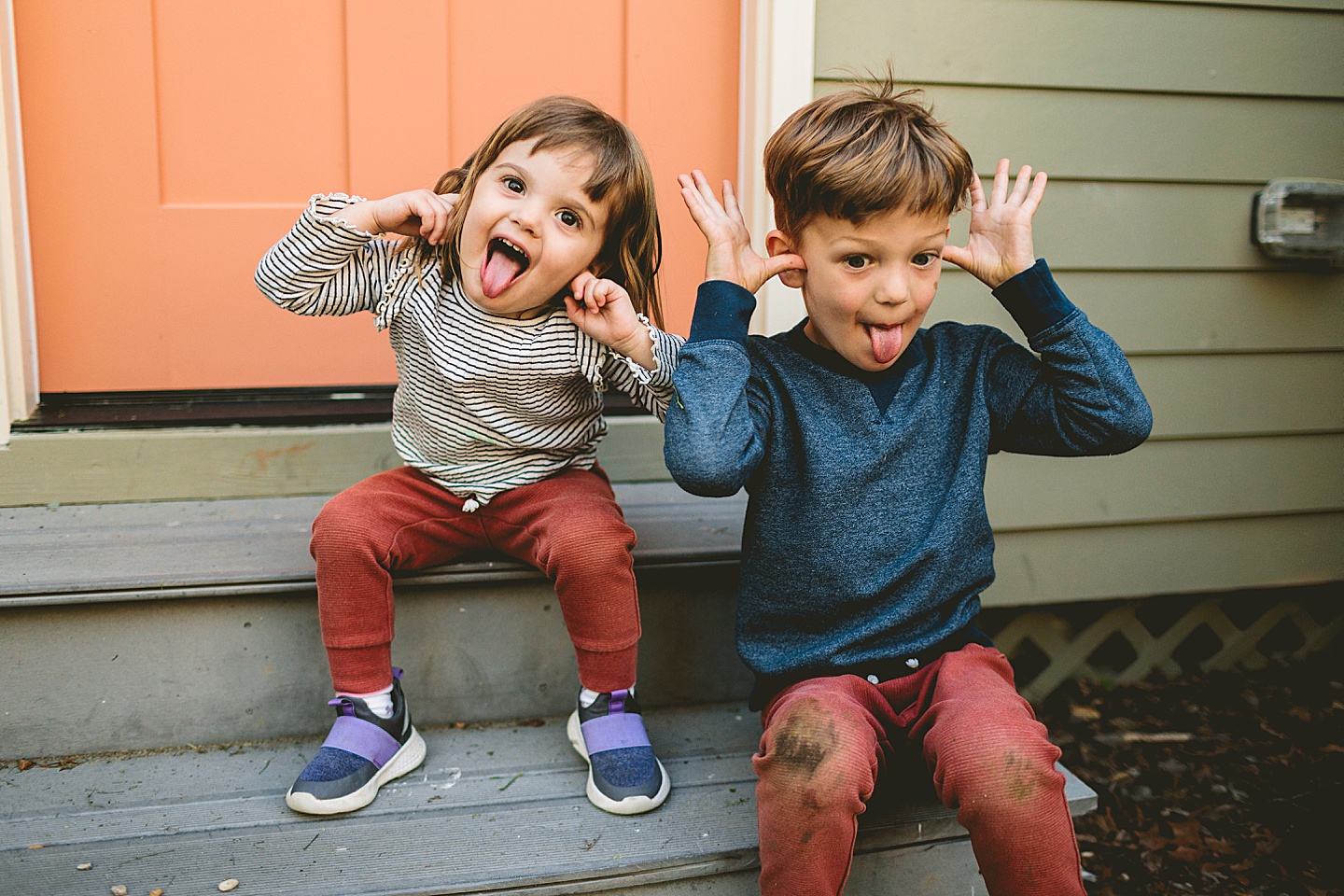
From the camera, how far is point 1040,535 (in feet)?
7.70

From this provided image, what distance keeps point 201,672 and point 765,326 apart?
4.38 feet

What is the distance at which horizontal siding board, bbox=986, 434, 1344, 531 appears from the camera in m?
2.31

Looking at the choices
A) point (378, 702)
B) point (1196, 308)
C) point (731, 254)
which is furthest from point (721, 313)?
point (1196, 308)

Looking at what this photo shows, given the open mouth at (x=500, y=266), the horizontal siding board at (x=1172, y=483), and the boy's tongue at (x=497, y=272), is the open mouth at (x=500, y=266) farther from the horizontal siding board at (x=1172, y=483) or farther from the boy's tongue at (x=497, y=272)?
the horizontal siding board at (x=1172, y=483)

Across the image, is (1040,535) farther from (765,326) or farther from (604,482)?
(604,482)

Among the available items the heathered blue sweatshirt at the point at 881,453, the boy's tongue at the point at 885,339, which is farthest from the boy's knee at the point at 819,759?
the boy's tongue at the point at 885,339

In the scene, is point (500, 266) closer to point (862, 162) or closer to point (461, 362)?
point (461, 362)

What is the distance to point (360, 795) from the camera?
149 centimetres

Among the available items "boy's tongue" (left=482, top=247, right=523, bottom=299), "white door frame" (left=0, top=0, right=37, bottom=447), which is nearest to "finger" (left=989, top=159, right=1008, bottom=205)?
"boy's tongue" (left=482, top=247, right=523, bottom=299)

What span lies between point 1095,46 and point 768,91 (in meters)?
0.76

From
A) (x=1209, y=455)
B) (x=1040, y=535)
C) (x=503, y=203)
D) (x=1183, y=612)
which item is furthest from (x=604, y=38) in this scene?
(x=1183, y=612)

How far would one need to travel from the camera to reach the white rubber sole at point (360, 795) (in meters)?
1.47

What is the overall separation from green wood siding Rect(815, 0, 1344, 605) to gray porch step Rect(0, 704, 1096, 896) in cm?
100

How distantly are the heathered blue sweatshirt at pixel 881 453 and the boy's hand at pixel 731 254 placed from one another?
27mm
